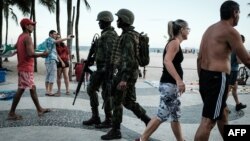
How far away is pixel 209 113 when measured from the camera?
14.1 feet

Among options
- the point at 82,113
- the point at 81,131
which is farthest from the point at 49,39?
the point at 81,131

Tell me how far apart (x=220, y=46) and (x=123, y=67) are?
1.85m

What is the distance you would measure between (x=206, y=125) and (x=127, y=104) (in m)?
2.00

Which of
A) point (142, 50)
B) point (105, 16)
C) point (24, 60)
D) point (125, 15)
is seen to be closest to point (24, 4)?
point (24, 60)

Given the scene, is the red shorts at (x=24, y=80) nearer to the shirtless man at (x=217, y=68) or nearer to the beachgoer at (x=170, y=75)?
the beachgoer at (x=170, y=75)

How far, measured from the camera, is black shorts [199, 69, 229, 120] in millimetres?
4294

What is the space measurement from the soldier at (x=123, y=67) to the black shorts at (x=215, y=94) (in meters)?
1.61

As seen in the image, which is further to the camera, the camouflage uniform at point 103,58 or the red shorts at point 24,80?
the red shorts at point 24,80

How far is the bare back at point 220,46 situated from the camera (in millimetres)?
4172

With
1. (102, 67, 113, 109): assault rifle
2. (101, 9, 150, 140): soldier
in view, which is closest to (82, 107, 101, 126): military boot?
(102, 67, 113, 109): assault rifle

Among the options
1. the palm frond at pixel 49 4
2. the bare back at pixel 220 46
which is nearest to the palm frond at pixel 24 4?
the palm frond at pixel 49 4

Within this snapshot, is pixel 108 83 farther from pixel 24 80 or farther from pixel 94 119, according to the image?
pixel 24 80

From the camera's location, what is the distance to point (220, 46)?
4273mm

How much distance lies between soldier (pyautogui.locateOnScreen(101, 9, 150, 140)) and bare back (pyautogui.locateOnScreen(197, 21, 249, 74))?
57.2 inches
